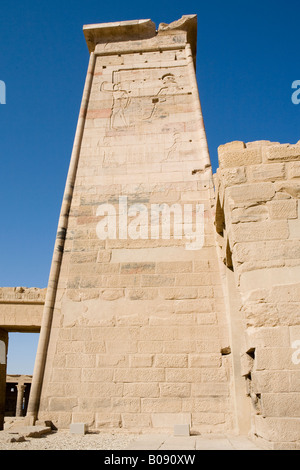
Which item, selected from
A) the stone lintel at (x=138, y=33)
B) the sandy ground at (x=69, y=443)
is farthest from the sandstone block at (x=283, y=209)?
the stone lintel at (x=138, y=33)

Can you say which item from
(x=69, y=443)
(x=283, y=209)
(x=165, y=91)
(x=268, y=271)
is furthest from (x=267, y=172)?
(x=165, y=91)

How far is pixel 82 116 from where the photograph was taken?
8414 mm

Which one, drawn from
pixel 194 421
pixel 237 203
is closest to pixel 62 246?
pixel 194 421

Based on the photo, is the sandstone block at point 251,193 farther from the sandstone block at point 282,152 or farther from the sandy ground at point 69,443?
the sandy ground at point 69,443

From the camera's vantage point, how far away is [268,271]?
3.55 m

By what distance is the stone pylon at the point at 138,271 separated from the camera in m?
5.80

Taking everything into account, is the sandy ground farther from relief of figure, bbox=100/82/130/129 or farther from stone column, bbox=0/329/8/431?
relief of figure, bbox=100/82/130/129

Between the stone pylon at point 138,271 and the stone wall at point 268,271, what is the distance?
231 cm

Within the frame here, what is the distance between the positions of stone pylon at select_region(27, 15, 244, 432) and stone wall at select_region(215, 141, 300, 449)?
2.31 meters

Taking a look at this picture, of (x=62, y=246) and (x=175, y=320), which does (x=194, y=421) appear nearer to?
(x=175, y=320)

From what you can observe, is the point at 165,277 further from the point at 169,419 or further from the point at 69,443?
the point at 69,443

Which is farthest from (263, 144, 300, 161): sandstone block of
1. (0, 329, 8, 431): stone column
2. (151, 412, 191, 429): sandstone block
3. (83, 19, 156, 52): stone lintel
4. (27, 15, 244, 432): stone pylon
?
(83, 19, 156, 52): stone lintel

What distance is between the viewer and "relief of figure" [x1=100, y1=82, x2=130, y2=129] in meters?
8.23

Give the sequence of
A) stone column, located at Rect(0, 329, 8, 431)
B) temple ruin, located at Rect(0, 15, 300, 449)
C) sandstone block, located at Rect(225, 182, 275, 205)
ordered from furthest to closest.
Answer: stone column, located at Rect(0, 329, 8, 431)
sandstone block, located at Rect(225, 182, 275, 205)
temple ruin, located at Rect(0, 15, 300, 449)
